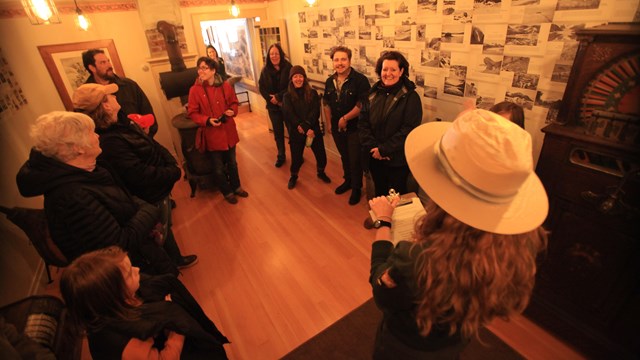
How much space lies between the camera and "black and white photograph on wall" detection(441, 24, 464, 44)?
237 cm

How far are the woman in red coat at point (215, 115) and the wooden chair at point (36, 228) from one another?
1495 millimetres

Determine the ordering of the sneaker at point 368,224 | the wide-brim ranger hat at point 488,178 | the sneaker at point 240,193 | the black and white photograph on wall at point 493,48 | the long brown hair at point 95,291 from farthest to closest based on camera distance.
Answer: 1. the sneaker at point 240,193
2. the sneaker at point 368,224
3. the black and white photograph on wall at point 493,48
4. the long brown hair at point 95,291
5. the wide-brim ranger hat at point 488,178

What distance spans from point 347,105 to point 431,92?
34.0 inches

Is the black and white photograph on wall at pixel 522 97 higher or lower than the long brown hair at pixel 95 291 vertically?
higher

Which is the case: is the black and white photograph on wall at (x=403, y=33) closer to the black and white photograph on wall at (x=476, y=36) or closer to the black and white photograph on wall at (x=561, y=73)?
the black and white photograph on wall at (x=476, y=36)

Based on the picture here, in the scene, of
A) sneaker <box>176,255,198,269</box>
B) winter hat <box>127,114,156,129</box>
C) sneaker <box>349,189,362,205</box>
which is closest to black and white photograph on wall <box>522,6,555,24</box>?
sneaker <box>349,189,362,205</box>

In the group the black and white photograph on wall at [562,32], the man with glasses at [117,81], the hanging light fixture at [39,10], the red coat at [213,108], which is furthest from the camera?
the red coat at [213,108]

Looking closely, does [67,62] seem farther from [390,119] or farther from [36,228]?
[390,119]

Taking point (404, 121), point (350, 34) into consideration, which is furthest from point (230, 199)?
point (350, 34)

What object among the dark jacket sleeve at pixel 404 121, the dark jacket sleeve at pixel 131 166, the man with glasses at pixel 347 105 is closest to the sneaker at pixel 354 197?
the man with glasses at pixel 347 105

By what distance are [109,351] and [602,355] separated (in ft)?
8.07

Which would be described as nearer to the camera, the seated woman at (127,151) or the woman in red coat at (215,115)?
the seated woman at (127,151)

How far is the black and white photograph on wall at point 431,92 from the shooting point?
8.97 ft

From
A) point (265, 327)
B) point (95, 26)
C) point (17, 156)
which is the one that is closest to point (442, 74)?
point (265, 327)
